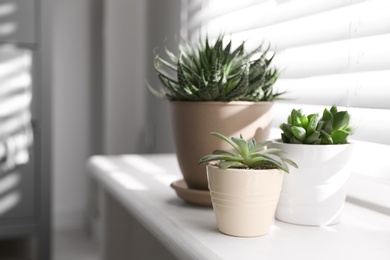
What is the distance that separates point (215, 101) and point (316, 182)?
0.21 m

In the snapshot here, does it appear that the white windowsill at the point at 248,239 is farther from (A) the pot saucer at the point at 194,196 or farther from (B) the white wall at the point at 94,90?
(B) the white wall at the point at 94,90

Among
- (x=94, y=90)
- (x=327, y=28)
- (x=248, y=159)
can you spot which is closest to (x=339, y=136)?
(x=248, y=159)

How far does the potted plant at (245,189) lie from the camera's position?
0.60m

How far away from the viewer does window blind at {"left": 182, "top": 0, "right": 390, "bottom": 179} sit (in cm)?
86

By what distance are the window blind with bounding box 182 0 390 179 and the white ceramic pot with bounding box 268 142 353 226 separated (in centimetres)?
17

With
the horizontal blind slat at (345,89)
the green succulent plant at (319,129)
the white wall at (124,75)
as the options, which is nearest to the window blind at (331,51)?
the horizontal blind slat at (345,89)

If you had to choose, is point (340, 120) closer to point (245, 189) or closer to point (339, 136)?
point (339, 136)

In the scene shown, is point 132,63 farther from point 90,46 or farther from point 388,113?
point 388,113

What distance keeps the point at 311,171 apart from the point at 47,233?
1779 mm

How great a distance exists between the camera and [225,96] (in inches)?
29.7

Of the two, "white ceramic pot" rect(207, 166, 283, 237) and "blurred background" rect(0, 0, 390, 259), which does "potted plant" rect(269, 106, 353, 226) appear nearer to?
"white ceramic pot" rect(207, 166, 283, 237)

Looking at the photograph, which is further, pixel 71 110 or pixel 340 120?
pixel 71 110

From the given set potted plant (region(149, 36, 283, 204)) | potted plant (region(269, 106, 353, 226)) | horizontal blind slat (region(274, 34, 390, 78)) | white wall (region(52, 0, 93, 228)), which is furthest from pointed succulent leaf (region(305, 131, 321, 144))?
white wall (region(52, 0, 93, 228))

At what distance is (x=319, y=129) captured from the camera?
69 centimetres
